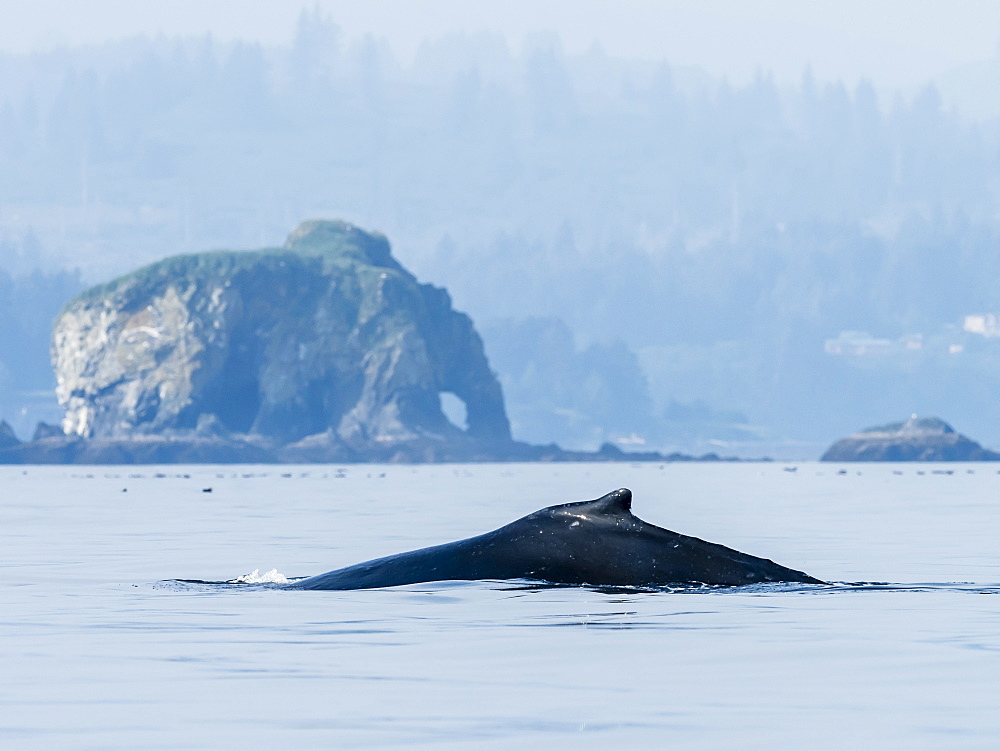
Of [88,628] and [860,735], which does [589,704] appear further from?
[88,628]

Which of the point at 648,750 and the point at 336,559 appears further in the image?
the point at 336,559

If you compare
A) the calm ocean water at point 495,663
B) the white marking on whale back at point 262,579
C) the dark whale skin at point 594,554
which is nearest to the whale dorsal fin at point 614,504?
the dark whale skin at point 594,554

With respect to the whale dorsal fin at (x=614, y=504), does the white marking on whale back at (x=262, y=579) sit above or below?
below

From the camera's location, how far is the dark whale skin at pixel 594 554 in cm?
2417

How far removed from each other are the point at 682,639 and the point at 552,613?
109 inches

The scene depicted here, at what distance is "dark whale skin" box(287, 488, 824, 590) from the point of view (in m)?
24.2

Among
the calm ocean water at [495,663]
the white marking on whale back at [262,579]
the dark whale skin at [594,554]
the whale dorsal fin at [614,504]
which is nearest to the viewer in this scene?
the calm ocean water at [495,663]

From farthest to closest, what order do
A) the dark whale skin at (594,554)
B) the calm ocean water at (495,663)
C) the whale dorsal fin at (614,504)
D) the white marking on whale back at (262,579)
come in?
the white marking on whale back at (262,579), the dark whale skin at (594,554), the whale dorsal fin at (614,504), the calm ocean water at (495,663)

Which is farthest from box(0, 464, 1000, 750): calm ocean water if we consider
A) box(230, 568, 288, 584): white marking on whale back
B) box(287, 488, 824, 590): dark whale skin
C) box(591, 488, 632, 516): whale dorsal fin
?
box(591, 488, 632, 516): whale dorsal fin

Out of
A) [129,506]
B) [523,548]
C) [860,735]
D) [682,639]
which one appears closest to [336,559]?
[523,548]

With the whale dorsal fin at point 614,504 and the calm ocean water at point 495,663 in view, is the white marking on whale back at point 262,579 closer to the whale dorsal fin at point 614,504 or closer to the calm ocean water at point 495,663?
the calm ocean water at point 495,663

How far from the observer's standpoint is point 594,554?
79.4ft

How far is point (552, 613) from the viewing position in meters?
22.4

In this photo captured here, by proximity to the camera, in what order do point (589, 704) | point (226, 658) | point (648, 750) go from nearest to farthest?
point (648, 750)
point (589, 704)
point (226, 658)
